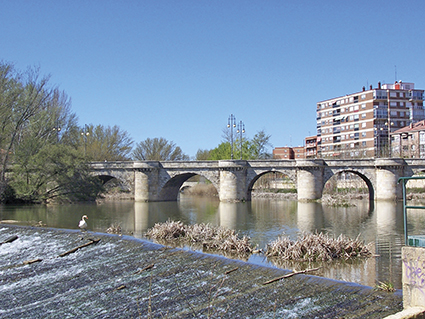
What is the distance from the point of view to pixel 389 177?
139 feet

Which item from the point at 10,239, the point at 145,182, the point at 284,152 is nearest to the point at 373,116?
the point at 284,152

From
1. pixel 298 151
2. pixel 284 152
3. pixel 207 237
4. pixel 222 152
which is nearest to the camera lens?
pixel 207 237

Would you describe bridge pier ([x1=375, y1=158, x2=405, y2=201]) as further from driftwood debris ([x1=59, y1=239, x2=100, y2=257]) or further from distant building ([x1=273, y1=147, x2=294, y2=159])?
distant building ([x1=273, y1=147, x2=294, y2=159])

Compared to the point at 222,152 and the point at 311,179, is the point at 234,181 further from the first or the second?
the point at 222,152

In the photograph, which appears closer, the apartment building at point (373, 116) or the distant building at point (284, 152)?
the apartment building at point (373, 116)

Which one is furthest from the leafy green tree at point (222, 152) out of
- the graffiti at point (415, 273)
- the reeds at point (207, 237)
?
the graffiti at point (415, 273)

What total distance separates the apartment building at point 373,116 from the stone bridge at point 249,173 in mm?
20114

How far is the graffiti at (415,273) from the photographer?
265 inches

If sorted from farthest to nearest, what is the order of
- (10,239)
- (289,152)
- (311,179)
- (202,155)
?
(289,152) < (202,155) < (311,179) < (10,239)

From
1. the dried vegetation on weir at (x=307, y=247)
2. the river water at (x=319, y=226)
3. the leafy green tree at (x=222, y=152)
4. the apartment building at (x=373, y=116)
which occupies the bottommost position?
the river water at (x=319, y=226)

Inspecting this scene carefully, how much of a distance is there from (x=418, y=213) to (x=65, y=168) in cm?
2749

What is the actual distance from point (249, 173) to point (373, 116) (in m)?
30.5

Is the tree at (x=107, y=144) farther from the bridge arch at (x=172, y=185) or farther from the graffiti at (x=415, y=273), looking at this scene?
the graffiti at (x=415, y=273)

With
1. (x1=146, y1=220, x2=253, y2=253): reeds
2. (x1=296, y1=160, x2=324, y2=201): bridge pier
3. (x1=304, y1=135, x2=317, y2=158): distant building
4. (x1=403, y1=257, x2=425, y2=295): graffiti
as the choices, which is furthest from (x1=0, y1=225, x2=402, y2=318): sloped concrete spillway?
(x1=304, y1=135, x2=317, y2=158): distant building
